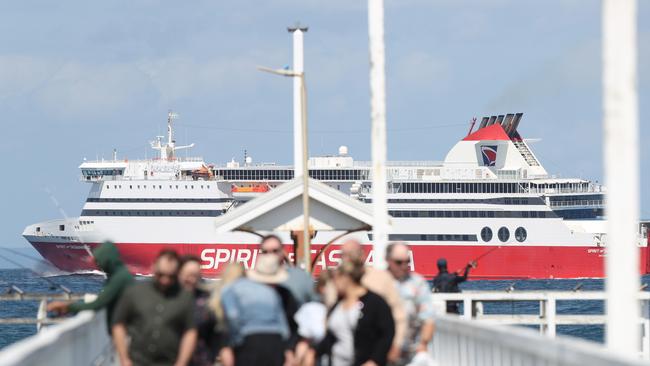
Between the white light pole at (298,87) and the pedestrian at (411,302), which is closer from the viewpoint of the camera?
the pedestrian at (411,302)

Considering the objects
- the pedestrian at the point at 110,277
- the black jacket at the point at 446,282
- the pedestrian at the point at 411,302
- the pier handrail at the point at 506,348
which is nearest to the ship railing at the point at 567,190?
the black jacket at the point at 446,282

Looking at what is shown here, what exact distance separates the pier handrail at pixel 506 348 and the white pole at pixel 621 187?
0.78ft

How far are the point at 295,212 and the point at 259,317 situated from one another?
7.78 m

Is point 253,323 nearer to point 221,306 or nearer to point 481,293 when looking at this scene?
point 221,306

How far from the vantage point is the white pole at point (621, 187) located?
8.16 m

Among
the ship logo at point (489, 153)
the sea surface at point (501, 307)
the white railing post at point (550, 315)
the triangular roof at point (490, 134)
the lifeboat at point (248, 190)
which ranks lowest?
the sea surface at point (501, 307)

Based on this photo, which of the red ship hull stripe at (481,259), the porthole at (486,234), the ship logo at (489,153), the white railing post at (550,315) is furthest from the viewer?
the ship logo at (489,153)

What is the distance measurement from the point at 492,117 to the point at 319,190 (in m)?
82.1

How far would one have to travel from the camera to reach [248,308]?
9930mm

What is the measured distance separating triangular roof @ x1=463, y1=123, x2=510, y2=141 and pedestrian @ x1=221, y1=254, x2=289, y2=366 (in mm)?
85580

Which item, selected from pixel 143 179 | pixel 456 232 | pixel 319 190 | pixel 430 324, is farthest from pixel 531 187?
pixel 430 324

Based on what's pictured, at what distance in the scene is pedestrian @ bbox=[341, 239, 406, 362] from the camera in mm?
10250

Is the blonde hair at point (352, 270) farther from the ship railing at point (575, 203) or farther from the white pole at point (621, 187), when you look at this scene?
the ship railing at point (575, 203)

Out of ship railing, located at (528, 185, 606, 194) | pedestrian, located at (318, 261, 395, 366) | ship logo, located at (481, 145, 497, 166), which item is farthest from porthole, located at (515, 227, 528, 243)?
pedestrian, located at (318, 261, 395, 366)
